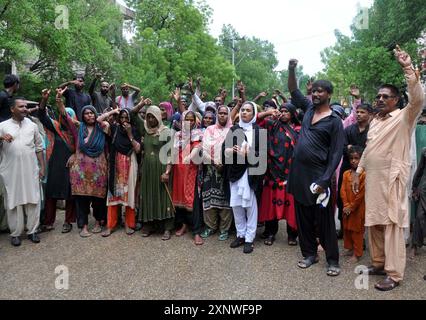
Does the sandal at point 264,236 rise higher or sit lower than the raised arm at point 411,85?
lower

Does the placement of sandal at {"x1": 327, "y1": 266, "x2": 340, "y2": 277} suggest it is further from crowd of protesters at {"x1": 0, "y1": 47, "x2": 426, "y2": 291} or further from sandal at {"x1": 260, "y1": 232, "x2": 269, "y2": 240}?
sandal at {"x1": 260, "y1": 232, "x2": 269, "y2": 240}

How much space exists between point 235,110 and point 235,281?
101 inches

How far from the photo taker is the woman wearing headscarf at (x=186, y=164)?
16.7 ft

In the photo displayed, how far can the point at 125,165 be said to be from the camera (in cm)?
513

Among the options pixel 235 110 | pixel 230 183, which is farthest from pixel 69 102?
pixel 230 183

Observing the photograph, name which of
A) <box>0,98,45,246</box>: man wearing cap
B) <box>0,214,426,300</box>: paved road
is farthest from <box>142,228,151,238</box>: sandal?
<box>0,98,45,246</box>: man wearing cap

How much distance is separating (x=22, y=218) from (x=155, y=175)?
6.09 feet

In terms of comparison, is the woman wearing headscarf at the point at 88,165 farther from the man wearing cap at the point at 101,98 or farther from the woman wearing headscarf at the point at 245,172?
the man wearing cap at the point at 101,98

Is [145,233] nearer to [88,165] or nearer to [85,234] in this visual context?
[85,234]

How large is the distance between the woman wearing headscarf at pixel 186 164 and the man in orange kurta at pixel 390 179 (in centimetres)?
227

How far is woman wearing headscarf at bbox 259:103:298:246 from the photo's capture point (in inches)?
188

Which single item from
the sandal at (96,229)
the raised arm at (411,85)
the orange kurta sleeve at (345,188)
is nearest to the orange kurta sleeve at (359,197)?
the orange kurta sleeve at (345,188)

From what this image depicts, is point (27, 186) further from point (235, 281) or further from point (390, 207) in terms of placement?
point (390, 207)

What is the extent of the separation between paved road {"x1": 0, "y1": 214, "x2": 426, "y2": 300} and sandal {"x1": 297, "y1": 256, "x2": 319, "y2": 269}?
68 millimetres
